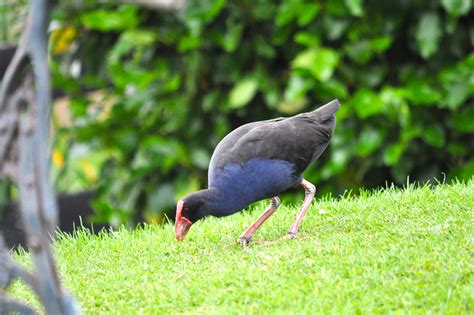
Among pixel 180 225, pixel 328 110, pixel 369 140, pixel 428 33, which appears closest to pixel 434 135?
pixel 369 140

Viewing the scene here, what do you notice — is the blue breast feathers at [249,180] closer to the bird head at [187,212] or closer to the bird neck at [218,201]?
the bird neck at [218,201]

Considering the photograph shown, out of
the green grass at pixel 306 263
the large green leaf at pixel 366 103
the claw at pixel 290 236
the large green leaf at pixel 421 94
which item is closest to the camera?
the green grass at pixel 306 263

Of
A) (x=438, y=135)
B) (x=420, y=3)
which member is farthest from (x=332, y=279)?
(x=420, y=3)

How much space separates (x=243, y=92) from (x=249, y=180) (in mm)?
1549

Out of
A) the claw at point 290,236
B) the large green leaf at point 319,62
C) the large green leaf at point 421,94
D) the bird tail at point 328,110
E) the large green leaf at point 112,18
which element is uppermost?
the large green leaf at point 112,18

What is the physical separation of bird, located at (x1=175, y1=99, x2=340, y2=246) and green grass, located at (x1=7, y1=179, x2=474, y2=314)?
0.27 m

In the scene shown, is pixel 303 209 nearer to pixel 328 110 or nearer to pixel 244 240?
pixel 244 240

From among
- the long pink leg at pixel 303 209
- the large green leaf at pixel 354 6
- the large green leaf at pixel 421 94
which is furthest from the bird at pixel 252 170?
the large green leaf at pixel 421 94

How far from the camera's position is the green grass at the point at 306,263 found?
486cm

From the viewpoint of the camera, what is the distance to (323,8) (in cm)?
727

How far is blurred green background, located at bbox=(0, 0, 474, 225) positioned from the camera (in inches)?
280

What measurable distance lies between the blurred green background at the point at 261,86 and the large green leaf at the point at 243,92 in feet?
0.04

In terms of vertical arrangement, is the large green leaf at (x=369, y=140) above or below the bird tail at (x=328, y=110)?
below

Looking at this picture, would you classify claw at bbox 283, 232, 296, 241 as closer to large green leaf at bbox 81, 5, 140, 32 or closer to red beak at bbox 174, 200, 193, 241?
red beak at bbox 174, 200, 193, 241
